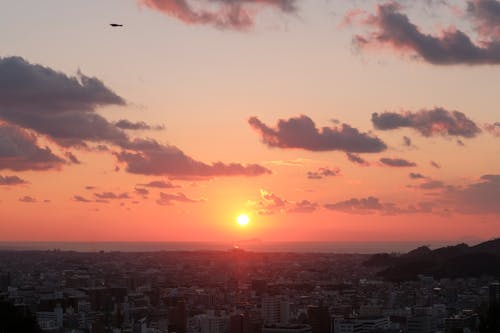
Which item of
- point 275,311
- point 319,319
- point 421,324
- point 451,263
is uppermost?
point 451,263

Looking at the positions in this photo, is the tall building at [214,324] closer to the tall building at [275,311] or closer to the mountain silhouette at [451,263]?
the tall building at [275,311]

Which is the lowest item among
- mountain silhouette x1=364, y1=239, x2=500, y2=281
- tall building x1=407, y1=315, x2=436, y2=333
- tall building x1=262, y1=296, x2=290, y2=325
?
tall building x1=407, y1=315, x2=436, y2=333

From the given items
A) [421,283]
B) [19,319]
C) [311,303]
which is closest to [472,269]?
[421,283]

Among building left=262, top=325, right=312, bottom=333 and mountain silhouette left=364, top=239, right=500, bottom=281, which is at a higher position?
mountain silhouette left=364, top=239, right=500, bottom=281

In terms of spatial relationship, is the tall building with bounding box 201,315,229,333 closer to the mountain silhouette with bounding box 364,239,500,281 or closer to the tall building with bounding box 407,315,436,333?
the tall building with bounding box 407,315,436,333

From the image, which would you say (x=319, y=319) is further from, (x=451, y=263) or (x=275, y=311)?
(x=451, y=263)

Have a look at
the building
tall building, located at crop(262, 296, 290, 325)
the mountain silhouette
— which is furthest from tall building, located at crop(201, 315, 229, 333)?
the mountain silhouette

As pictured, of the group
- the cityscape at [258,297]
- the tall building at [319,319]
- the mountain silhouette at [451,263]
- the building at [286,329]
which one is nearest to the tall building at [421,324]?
the cityscape at [258,297]

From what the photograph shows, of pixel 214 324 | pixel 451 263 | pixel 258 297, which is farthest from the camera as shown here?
pixel 451 263

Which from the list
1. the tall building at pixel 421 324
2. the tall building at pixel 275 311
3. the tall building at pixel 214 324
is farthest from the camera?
the tall building at pixel 275 311

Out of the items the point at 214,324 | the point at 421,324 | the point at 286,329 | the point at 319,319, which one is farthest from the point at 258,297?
the point at 286,329

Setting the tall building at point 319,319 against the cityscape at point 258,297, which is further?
the tall building at point 319,319
